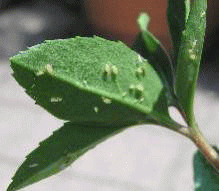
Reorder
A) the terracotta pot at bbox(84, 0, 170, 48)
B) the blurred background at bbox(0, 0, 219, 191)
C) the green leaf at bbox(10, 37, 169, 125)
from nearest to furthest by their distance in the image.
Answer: the green leaf at bbox(10, 37, 169, 125) → the blurred background at bbox(0, 0, 219, 191) → the terracotta pot at bbox(84, 0, 170, 48)

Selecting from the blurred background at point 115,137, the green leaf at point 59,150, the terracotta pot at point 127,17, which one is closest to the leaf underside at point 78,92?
the green leaf at point 59,150

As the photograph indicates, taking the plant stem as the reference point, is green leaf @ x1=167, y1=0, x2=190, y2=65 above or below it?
above

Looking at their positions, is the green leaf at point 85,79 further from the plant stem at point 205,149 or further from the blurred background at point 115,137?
the blurred background at point 115,137

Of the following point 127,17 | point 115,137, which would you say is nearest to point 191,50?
point 115,137

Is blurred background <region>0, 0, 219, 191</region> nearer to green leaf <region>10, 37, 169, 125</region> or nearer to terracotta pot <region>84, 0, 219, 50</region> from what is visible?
terracotta pot <region>84, 0, 219, 50</region>

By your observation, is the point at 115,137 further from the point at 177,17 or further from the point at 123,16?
the point at 177,17

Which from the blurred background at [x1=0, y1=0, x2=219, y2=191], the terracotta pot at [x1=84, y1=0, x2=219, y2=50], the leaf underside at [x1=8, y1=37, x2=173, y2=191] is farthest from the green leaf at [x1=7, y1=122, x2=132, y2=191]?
the terracotta pot at [x1=84, y1=0, x2=219, y2=50]

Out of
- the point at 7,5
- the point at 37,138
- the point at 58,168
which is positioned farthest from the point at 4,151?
the point at 58,168
